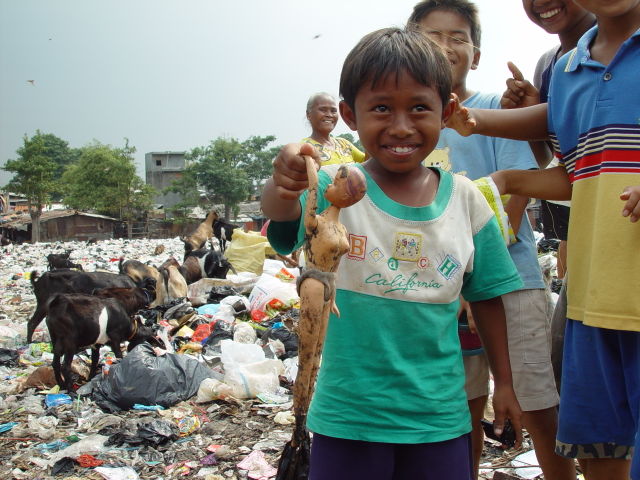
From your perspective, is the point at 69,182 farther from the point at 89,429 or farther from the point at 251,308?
the point at 89,429

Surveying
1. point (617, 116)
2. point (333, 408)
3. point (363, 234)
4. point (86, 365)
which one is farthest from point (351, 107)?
point (86, 365)

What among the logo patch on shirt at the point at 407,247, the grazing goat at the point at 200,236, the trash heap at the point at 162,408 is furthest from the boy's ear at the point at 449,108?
the grazing goat at the point at 200,236

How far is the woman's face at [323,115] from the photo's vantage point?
15.4ft

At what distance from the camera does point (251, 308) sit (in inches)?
277

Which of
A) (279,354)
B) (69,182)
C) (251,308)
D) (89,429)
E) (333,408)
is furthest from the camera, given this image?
(69,182)

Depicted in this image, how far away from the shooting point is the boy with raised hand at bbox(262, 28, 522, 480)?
140cm

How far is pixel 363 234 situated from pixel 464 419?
573 mm

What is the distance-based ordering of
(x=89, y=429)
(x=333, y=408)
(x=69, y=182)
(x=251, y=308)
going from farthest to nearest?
(x=69, y=182) → (x=251, y=308) → (x=89, y=429) → (x=333, y=408)

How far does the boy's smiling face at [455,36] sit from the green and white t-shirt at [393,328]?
1059 mm

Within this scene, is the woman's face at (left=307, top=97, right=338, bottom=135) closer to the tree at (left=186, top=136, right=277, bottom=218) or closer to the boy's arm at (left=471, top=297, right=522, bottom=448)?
the boy's arm at (left=471, top=297, right=522, bottom=448)

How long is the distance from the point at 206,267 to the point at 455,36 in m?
7.54

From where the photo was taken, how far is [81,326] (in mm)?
4824

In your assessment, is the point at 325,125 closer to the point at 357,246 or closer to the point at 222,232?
the point at 357,246

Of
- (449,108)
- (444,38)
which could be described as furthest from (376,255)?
(444,38)
